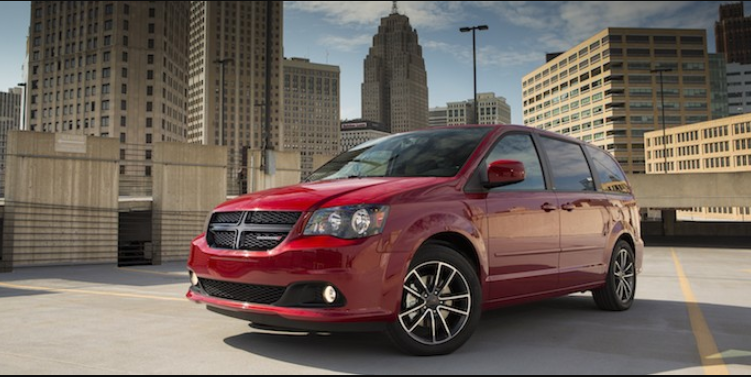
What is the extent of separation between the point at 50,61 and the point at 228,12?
66057mm

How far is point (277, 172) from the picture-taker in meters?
16.4

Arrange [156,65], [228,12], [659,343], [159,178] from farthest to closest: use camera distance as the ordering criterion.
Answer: [228,12] → [156,65] → [159,178] → [659,343]

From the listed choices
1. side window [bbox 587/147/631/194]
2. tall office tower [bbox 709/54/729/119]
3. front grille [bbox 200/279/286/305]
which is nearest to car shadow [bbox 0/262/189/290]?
front grille [bbox 200/279/286/305]

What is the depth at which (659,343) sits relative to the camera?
458 cm

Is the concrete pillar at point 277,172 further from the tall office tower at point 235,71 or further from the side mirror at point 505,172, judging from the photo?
the tall office tower at point 235,71

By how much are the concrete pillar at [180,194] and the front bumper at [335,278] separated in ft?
Result: 34.2

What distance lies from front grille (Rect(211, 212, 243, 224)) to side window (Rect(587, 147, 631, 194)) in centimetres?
397

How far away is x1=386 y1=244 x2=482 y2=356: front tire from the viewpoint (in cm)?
393

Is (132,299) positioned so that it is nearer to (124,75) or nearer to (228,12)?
(124,75)

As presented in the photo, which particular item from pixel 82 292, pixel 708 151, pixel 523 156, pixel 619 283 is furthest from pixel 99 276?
pixel 708 151

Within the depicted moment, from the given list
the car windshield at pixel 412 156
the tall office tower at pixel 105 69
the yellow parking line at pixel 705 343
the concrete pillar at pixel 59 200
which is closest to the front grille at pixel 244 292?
the car windshield at pixel 412 156

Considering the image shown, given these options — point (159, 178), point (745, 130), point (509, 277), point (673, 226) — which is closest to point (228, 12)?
point (745, 130)

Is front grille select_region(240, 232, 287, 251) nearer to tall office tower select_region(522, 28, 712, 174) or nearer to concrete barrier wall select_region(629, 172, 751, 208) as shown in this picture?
concrete barrier wall select_region(629, 172, 751, 208)

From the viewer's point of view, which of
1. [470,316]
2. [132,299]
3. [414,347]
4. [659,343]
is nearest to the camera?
[414,347]
